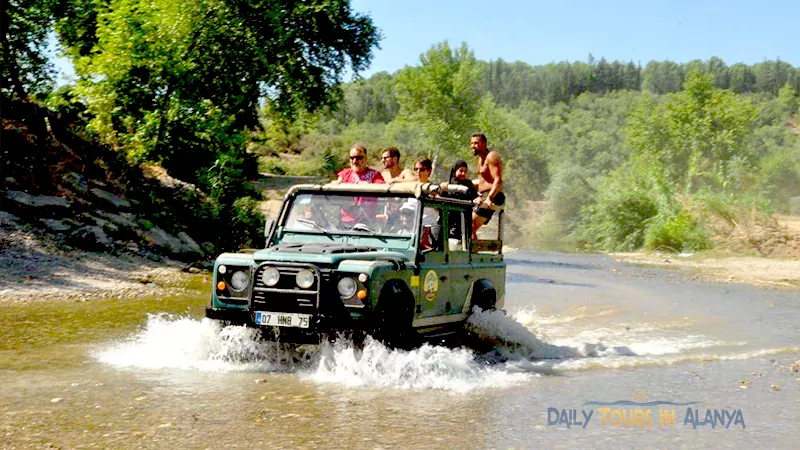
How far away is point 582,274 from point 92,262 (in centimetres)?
1464

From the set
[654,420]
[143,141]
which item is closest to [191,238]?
[143,141]

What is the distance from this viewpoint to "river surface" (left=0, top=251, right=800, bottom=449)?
6508mm

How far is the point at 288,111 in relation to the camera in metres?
36.3

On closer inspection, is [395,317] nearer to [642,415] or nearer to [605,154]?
[642,415]

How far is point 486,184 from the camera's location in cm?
1218

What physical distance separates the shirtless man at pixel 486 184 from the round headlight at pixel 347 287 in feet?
11.1

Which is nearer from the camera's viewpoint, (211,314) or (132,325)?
(211,314)

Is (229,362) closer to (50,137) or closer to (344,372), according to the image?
(344,372)

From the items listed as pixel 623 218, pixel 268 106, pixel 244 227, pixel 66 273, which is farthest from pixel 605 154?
pixel 66 273

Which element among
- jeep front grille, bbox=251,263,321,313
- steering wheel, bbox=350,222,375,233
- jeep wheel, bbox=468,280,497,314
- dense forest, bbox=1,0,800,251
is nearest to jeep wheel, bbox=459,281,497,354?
jeep wheel, bbox=468,280,497,314

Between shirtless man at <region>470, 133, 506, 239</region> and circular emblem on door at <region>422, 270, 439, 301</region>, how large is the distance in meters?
1.89

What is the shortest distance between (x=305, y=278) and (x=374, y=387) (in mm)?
1160

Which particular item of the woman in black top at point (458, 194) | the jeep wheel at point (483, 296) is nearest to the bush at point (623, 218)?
the woman in black top at point (458, 194)

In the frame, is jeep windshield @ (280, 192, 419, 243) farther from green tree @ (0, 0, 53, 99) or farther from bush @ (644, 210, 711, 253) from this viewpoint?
bush @ (644, 210, 711, 253)
